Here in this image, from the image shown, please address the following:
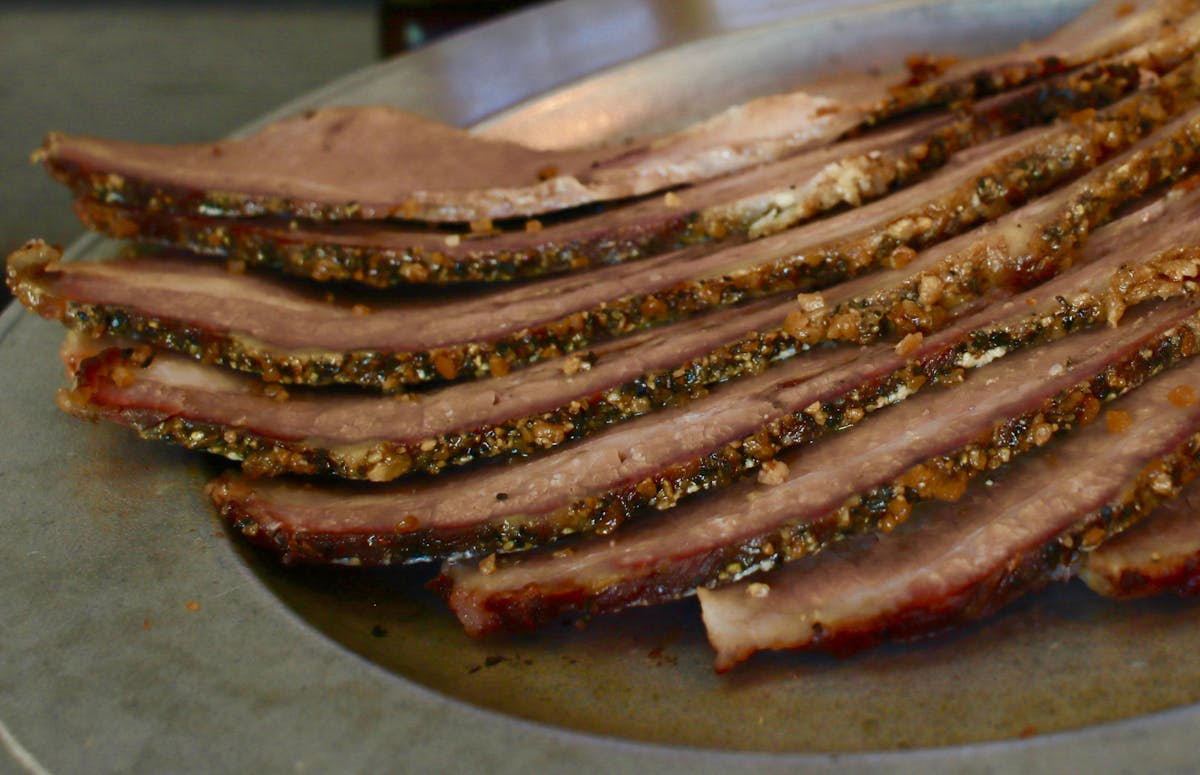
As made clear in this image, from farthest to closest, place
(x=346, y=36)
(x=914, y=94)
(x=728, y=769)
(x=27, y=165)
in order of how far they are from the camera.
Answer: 1. (x=346, y=36)
2. (x=27, y=165)
3. (x=914, y=94)
4. (x=728, y=769)

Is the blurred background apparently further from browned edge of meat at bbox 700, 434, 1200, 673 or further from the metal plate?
browned edge of meat at bbox 700, 434, 1200, 673

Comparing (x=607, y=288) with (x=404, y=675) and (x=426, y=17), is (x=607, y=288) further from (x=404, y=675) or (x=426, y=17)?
(x=426, y=17)

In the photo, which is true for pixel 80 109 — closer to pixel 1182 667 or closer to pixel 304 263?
pixel 304 263

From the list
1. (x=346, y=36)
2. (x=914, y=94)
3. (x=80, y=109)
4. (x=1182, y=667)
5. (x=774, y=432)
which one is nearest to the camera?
(x=1182, y=667)

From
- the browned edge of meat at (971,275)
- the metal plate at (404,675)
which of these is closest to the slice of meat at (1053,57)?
the browned edge of meat at (971,275)

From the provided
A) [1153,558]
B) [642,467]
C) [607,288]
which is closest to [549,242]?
[607,288]

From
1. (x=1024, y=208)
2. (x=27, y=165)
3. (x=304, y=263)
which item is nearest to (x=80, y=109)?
(x=27, y=165)

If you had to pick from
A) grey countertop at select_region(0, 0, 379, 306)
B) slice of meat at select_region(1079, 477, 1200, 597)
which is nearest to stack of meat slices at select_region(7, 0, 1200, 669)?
A: slice of meat at select_region(1079, 477, 1200, 597)
